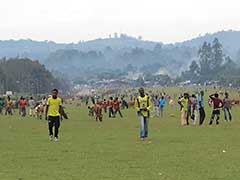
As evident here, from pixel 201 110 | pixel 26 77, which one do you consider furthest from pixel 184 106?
pixel 26 77

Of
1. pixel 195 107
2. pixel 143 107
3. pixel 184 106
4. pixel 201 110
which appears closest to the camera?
pixel 143 107

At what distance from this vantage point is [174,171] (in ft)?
46.8

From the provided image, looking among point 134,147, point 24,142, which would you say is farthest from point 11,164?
point 24,142

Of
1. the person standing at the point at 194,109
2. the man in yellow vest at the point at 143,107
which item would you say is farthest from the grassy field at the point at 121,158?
the person standing at the point at 194,109

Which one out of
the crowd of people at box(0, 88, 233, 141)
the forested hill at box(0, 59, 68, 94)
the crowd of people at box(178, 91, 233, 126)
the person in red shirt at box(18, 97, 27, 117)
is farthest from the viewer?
the forested hill at box(0, 59, 68, 94)

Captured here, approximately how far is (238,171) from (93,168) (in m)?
3.23

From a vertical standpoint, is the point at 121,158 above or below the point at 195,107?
below

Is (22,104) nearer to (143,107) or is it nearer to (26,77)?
(143,107)

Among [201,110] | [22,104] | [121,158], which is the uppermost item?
[22,104]

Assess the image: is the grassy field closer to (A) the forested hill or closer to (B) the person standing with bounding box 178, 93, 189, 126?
(B) the person standing with bounding box 178, 93, 189, 126

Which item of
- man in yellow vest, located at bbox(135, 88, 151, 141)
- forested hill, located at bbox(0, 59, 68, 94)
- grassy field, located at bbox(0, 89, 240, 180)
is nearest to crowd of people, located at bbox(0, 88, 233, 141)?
man in yellow vest, located at bbox(135, 88, 151, 141)

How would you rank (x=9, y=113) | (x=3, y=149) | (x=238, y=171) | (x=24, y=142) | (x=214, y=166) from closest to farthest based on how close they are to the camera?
(x=238, y=171)
(x=214, y=166)
(x=3, y=149)
(x=24, y=142)
(x=9, y=113)

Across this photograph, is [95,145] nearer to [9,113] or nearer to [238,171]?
[238,171]

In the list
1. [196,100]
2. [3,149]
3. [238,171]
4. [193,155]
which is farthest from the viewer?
[196,100]
